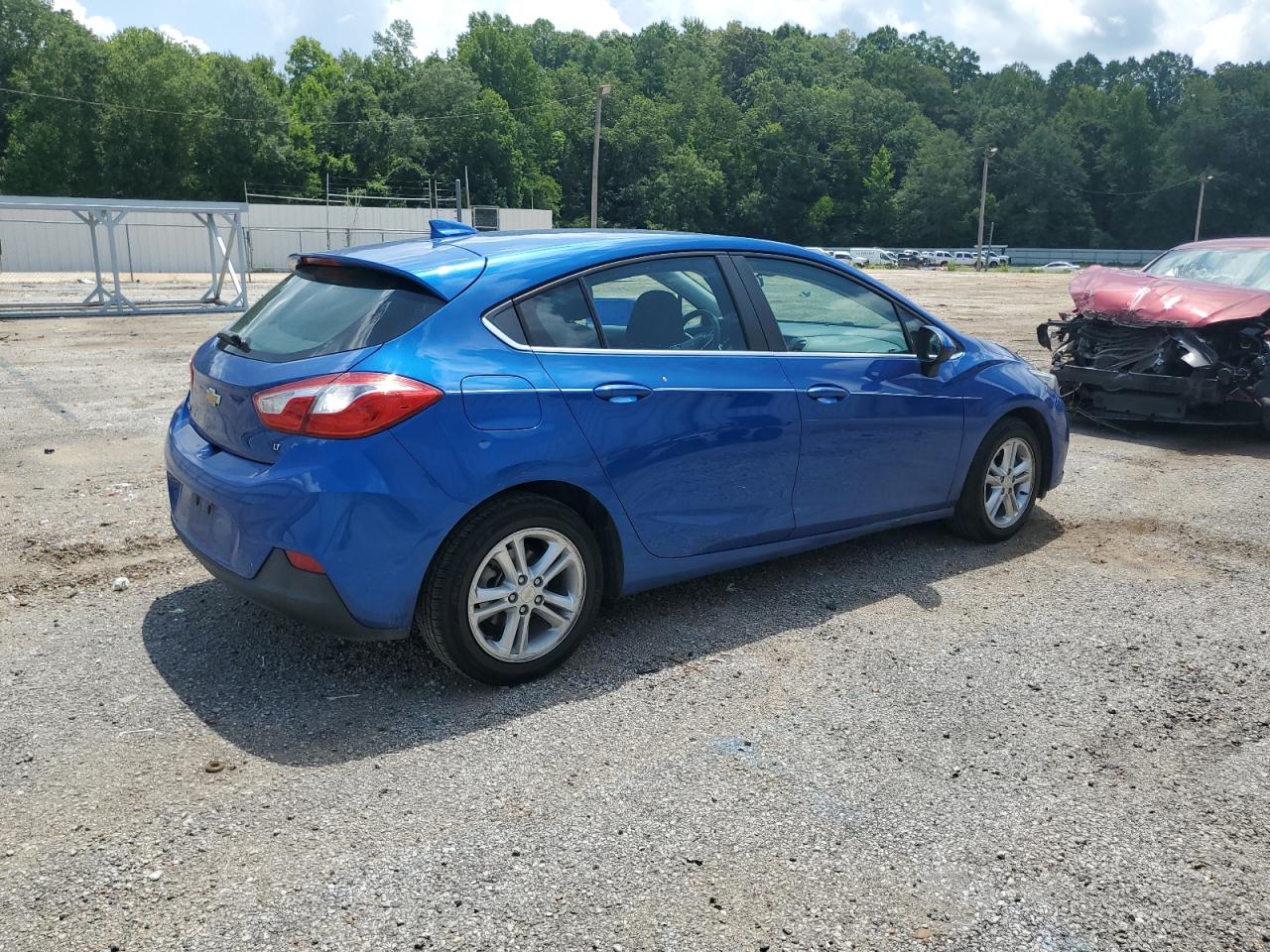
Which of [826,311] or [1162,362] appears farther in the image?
[1162,362]

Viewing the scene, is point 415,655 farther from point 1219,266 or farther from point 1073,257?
point 1073,257

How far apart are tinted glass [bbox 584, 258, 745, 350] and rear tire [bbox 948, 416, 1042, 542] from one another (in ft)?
5.85

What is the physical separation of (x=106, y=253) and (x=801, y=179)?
83840mm

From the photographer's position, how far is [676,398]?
14.1 ft

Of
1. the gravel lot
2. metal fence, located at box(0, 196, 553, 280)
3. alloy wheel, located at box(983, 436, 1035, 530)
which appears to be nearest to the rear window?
the gravel lot

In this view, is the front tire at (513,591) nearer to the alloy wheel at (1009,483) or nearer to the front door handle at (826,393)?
the front door handle at (826,393)

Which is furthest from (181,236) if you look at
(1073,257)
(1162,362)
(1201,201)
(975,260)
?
(1201,201)

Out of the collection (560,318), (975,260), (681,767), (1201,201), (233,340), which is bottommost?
(681,767)

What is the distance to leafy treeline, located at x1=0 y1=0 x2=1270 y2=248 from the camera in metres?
67.8

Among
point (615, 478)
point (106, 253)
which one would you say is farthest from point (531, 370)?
point (106, 253)

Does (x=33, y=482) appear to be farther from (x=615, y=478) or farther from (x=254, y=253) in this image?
(x=254, y=253)

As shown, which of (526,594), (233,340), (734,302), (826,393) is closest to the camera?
(526,594)

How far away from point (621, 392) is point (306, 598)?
138 cm

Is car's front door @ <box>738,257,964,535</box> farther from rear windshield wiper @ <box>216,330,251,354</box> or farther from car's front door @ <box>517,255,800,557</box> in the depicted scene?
rear windshield wiper @ <box>216,330,251,354</box>
